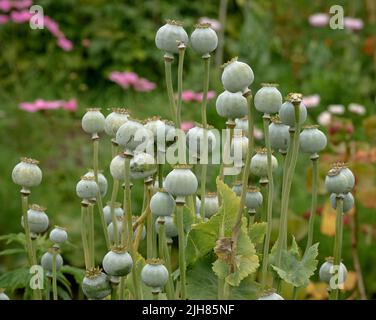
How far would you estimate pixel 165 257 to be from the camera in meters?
0.93

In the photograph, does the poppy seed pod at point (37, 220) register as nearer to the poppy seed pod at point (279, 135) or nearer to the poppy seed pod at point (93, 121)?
the poppy seed pod at point (93, 121)

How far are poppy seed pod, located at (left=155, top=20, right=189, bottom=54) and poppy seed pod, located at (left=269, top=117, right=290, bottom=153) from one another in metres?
0.14

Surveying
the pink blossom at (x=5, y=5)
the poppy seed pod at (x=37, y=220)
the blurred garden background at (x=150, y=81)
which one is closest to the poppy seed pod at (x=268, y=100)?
the poppy seed pod at (x=37, y=220)

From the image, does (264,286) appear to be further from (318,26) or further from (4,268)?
(318,26)

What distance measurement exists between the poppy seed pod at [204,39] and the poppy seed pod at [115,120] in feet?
0.39

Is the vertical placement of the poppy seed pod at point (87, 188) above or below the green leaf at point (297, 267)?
above

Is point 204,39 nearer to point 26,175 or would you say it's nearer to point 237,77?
point 237,77

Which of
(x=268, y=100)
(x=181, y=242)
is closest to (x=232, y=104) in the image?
(x=268, y=100)

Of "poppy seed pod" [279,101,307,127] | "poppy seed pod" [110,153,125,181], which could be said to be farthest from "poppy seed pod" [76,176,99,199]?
"poppy seed pod" [279,101,307,127]

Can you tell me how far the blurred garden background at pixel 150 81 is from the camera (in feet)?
7.06

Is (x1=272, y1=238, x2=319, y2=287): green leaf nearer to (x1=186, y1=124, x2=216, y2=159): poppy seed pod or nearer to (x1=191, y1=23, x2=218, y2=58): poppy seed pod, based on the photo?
(x1=186, y1=124, x2=216, y2=159): poppy seed pod

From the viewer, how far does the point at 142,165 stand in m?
0.86

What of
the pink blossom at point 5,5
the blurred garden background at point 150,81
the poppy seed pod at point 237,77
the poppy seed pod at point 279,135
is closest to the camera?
the poppy seed pod at point 237,77
